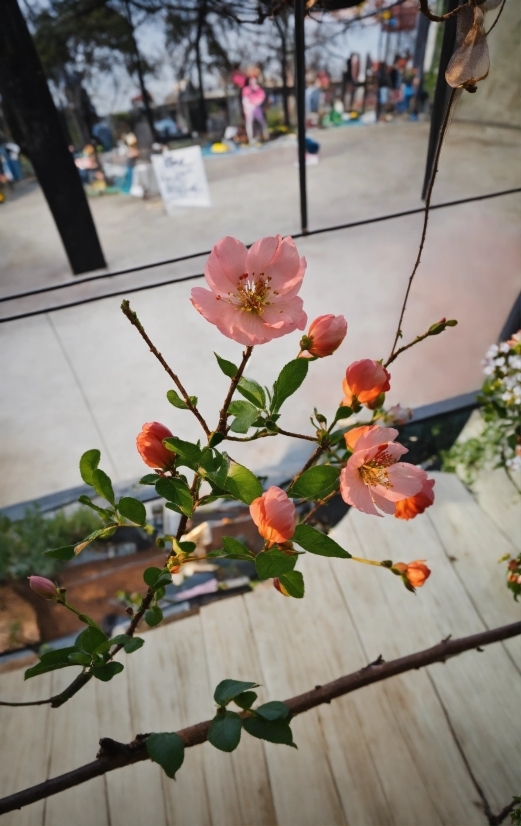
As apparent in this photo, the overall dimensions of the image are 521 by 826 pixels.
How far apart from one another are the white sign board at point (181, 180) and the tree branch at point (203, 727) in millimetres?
1091

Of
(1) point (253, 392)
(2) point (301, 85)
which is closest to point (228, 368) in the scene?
(1) point (253, 392)

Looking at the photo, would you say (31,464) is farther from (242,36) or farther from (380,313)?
(242,36)

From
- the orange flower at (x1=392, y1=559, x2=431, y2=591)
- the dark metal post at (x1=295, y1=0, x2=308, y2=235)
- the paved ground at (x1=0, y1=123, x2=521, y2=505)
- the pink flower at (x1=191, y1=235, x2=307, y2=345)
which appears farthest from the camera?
the paved ground at (x1=0, y1=123, x2=521, y2=505)

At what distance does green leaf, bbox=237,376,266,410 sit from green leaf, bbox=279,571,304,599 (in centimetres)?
16

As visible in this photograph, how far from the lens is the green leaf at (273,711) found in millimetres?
557

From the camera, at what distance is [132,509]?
49cm

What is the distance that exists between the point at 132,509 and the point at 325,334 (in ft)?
0.77

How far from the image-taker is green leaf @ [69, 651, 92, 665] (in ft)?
1.53

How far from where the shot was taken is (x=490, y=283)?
153 centimetres

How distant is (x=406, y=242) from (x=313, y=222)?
0.31 meters

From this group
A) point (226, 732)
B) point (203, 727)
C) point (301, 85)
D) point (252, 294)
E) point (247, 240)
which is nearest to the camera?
point (252, 294)

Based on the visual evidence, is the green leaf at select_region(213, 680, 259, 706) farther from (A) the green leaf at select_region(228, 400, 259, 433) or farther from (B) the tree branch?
(A) the green leaf at select_region(228, 400, 259, 433)

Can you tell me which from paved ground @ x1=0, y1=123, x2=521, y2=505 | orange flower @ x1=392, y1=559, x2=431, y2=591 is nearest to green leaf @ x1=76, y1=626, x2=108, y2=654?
orange flower @ x1=392, y1=559, x2=431, y2=591

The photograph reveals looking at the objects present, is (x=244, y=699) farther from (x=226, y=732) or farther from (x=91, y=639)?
(x=91, y=639)
